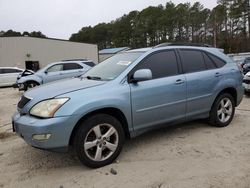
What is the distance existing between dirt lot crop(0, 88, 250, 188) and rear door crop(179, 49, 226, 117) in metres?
0.54

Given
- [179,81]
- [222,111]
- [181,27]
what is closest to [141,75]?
[179,81]

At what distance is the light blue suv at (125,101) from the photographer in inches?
146

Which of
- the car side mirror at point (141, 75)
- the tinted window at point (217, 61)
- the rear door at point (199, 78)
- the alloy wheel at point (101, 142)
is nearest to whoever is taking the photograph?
the alloy wheel at point (101, 142)

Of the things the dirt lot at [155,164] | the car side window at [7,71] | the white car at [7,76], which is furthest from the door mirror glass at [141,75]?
the car side window at [7,71]

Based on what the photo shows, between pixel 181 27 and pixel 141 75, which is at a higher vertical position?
pixel 181 27

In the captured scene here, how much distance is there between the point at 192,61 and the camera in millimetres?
5254

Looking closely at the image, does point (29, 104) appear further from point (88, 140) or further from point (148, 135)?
→ point (148, 135)

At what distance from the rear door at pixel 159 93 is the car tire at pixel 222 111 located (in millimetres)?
933

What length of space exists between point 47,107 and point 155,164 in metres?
1.66

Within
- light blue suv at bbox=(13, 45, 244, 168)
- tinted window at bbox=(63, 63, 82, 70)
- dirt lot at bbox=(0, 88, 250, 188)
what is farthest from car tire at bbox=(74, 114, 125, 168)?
tinted window at bbox=(63, 63, 82, 70)

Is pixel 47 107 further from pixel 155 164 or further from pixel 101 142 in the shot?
pixel 155 164

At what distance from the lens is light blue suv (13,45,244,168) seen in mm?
3699

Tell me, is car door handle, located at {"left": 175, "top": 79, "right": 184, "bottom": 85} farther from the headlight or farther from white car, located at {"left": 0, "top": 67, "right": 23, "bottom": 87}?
white car, located at {"left": 0, "top": 67, "right": 23, "bottom": 87}

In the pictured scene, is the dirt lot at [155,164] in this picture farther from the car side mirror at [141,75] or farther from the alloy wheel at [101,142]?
the car side mirror at [141,75]
